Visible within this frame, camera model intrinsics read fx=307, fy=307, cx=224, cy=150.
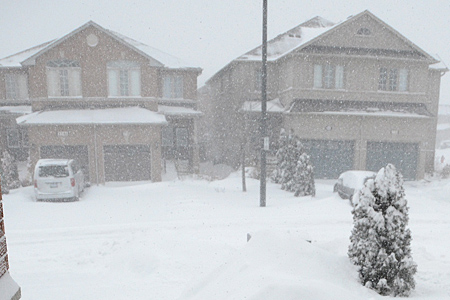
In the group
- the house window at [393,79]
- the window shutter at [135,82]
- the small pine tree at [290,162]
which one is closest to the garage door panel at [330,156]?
the small pine tree at [290,162]

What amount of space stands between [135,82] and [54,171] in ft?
27.6

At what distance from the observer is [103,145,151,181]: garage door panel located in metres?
19.3

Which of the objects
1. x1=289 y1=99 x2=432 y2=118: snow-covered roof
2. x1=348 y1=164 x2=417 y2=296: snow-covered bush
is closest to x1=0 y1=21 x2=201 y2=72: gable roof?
x1=289 y1=99 x2=432 y2=118: snow-covered roof

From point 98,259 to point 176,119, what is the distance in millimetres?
16997

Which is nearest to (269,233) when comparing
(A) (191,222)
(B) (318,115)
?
(A) (191,222)

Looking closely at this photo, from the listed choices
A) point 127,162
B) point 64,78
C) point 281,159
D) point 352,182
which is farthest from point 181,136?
point 352,182

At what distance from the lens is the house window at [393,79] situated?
20969 millimetres

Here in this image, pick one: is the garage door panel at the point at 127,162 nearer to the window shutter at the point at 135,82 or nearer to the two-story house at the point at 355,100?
the window shutter at the point at 135,82

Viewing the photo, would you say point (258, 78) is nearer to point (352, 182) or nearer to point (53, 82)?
point (352, 182)

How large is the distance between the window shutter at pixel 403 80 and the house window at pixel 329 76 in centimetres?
415

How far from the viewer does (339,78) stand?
811 inches

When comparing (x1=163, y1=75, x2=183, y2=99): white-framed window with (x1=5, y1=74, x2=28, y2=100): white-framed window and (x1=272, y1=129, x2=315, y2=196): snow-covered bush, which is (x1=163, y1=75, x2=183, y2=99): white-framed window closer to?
(x1=272, y1=129, x2=315, y2=196): snow-covered bush

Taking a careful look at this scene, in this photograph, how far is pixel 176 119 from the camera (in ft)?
75.2

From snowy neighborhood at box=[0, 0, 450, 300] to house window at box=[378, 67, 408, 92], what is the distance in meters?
0.10
